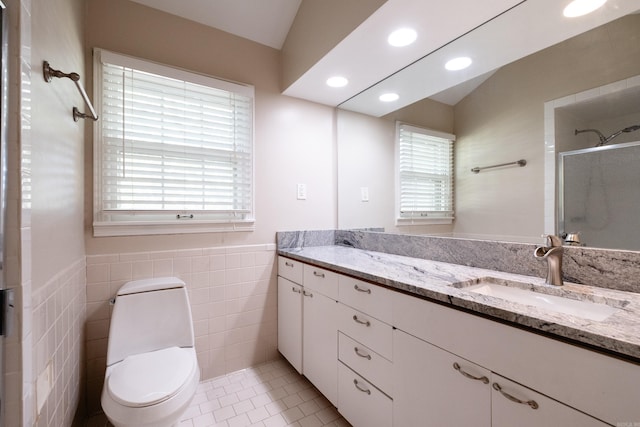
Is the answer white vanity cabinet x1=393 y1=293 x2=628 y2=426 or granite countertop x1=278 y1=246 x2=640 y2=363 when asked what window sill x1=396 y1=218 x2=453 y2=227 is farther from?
white vanity cabinet x1=393 y1=293 x2=628 y2=426

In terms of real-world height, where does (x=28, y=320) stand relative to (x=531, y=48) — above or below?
below

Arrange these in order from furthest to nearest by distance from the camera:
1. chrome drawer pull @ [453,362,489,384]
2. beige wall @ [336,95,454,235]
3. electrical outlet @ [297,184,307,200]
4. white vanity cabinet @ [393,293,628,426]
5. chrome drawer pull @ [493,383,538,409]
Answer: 1. electrical outlet @ [297,184,307,200]
2. beige wall @ [336,95,454,235]
3. chrome drawer pull @ [453,362,489,384]
4. chrome drawer pull @ [493,383,538,409]
5. white vanity cabinet @ [393,293,628,426]

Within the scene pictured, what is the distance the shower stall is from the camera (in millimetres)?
1082

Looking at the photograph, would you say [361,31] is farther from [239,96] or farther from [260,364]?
[260,364]

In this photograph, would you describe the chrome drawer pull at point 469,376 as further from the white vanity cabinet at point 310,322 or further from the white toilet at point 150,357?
the white toilet at point 150,357

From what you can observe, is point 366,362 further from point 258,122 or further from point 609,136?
point 258,122

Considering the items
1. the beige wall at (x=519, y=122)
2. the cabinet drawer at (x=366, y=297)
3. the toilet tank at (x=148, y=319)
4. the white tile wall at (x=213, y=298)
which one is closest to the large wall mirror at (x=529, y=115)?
the beige wall at (x=519, y=122)

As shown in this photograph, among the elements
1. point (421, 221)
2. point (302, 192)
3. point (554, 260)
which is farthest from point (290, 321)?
point (554, 260)

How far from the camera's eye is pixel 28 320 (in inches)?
31.9

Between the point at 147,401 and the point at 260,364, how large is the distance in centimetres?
114

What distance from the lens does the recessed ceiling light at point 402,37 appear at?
1510mm

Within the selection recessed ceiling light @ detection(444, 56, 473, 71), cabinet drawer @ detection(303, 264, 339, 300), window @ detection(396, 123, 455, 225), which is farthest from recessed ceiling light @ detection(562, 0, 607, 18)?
cabinet drawer @ detection(303, 264, 339, 300)

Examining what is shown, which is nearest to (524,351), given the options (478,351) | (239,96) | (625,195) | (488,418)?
(478,351)

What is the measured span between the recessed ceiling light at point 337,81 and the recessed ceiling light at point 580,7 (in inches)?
47.6
